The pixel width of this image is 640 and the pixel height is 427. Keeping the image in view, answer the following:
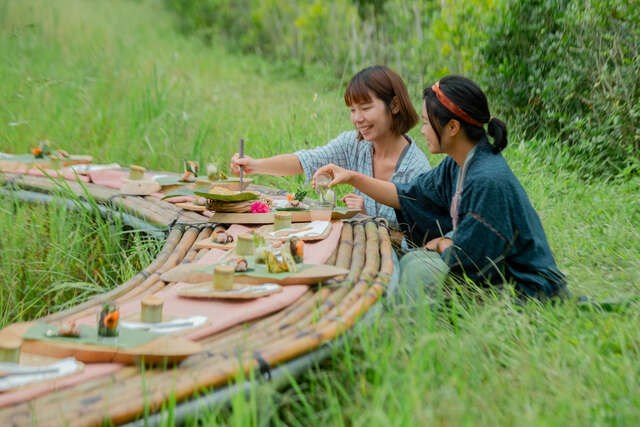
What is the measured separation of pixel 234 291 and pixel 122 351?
1.62 ft

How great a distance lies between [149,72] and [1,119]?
7.78 ft

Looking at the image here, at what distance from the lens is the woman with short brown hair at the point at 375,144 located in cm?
353

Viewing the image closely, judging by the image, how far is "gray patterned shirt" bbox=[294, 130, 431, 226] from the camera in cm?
356

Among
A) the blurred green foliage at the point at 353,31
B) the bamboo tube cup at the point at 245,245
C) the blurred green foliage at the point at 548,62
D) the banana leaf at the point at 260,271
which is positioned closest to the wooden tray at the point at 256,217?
the bamboo tube cup at the point at 245,245

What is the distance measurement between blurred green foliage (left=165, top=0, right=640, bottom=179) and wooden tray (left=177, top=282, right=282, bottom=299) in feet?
11.8

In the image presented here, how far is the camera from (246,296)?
6.68 feet

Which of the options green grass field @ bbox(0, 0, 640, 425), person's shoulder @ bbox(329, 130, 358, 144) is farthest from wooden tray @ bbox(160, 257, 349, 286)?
person's shoulder @ bbox(329, 130, 358, 144)

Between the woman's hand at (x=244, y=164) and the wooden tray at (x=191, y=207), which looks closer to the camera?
the wooden tray at (x=191, y=207)

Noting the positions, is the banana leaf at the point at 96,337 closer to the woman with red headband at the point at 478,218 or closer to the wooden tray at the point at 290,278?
the wooden tray at the point at 290,278

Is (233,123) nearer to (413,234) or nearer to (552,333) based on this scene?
(413,234)

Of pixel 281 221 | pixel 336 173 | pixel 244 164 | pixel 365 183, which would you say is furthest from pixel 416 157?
pixel 281 221

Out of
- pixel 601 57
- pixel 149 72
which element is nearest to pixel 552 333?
pixel 601 57

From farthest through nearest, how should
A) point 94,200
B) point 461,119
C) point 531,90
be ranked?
point 531,90, point 94,200, point 461,119

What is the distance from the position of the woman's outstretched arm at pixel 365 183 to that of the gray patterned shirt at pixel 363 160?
0.23 meters
